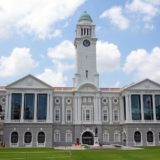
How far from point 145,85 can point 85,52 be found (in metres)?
17.6

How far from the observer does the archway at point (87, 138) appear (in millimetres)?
85188

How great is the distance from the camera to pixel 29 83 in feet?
272

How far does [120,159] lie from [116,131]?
4934cm

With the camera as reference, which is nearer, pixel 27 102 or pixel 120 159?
pixel 120 159

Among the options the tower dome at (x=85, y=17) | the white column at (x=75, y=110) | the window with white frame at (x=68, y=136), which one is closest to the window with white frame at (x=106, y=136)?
the white column at (x=75, y=110)

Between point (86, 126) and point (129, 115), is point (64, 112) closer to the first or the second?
point (86, 126)

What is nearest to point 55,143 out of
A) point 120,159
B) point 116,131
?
point 116,131

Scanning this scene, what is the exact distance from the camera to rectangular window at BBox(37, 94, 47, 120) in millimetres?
82181

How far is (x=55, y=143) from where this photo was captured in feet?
277

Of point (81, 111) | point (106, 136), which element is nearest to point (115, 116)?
point (106, 136)

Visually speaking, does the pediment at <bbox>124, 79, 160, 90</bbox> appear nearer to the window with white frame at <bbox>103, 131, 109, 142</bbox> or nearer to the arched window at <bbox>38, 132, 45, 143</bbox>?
the window with white frame at <bbox>103, 131, 109, 142</bbox>

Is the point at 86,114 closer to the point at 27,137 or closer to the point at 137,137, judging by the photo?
the point at 137,137

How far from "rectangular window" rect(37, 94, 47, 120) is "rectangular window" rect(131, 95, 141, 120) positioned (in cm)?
2105

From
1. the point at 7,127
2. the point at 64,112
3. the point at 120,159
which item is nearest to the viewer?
the point at 120,159
